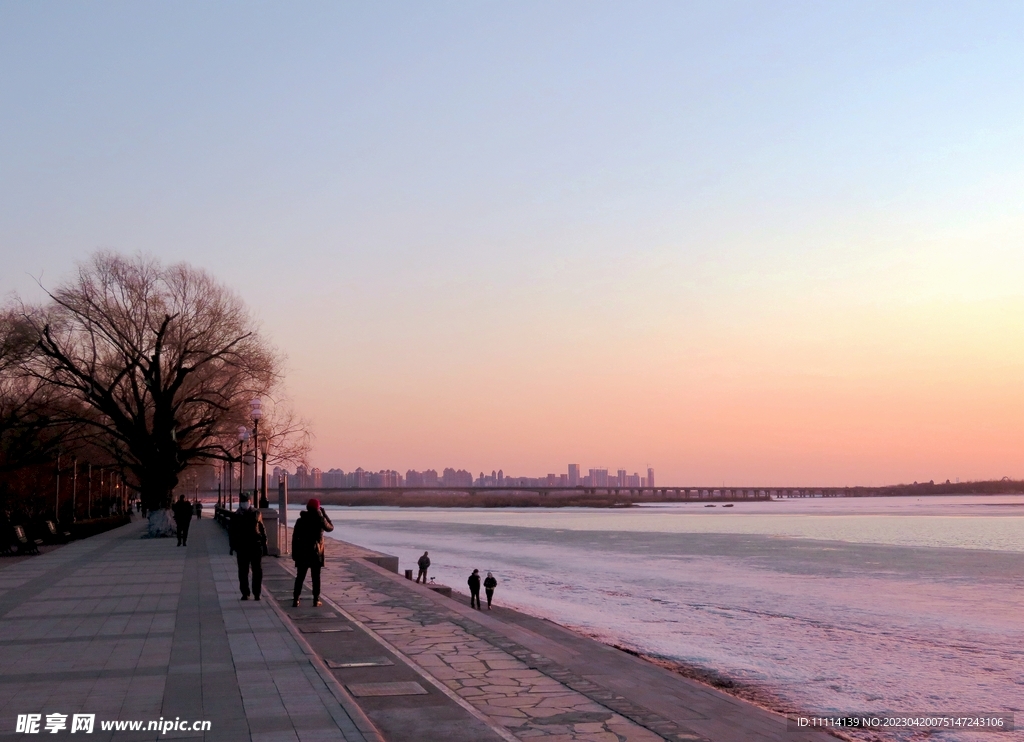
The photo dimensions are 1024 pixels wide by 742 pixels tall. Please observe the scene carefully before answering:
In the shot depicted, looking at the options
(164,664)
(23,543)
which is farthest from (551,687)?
(23,543)

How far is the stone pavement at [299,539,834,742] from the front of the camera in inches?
293

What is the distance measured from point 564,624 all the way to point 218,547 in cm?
1374

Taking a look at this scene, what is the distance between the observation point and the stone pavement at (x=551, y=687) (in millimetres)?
7438

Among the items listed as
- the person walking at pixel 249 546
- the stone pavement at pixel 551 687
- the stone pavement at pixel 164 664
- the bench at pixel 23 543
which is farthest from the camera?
the bench at pixel 23 543

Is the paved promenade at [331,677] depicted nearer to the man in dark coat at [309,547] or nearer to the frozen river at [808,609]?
the man in dark coat at [309,547]

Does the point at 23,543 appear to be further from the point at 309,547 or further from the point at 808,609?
the point at 808,609

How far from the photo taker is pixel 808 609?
23875 mm

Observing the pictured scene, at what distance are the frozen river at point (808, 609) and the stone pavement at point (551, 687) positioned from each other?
3457mm

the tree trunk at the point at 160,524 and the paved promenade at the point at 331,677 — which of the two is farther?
the tree trunk at the point at 160,524

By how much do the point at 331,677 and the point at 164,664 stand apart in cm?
210

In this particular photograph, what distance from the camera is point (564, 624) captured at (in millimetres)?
21078

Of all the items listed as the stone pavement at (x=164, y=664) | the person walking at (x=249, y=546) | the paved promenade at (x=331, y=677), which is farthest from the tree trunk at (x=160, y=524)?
the person walking at (x=249, y=546)

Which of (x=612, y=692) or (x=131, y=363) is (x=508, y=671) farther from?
(x=131, y=363)

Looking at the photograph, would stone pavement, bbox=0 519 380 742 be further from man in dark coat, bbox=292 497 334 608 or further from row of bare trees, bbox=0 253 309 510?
row of bare trees, bbox=0 253 309 510
